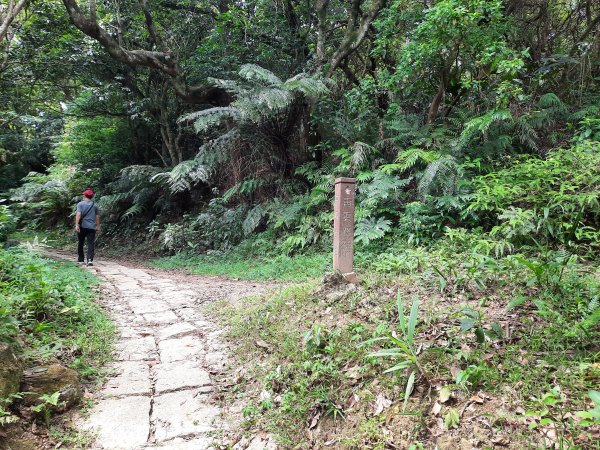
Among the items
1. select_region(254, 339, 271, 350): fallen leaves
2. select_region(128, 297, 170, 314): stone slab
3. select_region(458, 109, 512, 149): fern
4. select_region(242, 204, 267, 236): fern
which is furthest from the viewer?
select_region(242, 204, 267, 236): fern

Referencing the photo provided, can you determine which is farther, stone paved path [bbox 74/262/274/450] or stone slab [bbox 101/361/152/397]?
stone slab [bbox 101/361/152/397]

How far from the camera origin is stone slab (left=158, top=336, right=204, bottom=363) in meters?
3.38

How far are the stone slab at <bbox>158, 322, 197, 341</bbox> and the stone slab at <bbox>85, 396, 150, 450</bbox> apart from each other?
1.12 m

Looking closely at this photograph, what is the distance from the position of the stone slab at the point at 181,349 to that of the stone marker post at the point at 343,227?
1650 mm

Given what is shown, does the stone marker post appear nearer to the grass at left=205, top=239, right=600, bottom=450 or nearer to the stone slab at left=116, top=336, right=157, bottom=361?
the grass at left=205, top=239, right=600, bottom=450

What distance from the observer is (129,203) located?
12.1 metres

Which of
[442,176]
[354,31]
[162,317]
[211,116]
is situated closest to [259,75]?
[211,116]

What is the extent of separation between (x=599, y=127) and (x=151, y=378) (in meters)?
6.63

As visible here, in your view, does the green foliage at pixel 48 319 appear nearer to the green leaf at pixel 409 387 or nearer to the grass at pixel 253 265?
the green leaf at pixel 409 387

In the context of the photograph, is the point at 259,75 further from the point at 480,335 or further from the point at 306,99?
the point at 480,335

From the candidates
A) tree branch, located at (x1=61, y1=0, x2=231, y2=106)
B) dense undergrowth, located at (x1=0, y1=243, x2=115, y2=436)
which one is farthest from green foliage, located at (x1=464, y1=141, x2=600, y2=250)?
tree branch, located at (x1=61, y1=0, x2=231, y2=106)

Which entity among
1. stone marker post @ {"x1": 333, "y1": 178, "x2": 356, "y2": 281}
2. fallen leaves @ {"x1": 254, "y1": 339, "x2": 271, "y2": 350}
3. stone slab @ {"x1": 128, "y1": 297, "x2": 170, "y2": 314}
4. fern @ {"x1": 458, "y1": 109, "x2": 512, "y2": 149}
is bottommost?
fallen leaves @ {"x1": 254, "y1": 339, "x2": 271, "y2": 350}

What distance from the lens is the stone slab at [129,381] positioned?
111 inches

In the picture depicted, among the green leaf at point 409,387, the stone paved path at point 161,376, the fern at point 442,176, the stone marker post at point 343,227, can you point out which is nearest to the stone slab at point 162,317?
the stone paved path at point 161,376
